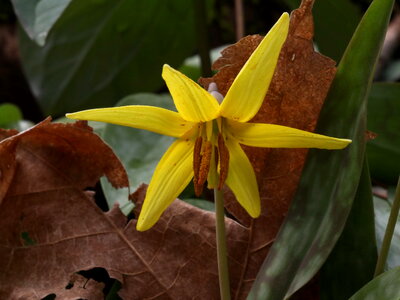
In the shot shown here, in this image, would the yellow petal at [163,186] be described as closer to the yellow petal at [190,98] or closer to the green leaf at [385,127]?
the yellow petal at [190,98]

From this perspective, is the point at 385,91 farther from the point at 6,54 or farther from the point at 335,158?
the point at 6,54

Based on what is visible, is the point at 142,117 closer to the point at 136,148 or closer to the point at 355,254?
the point at 355,254

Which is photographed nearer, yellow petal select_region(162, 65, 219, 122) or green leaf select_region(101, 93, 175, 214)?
yellow petal select_region(162, 65, 219, 122)

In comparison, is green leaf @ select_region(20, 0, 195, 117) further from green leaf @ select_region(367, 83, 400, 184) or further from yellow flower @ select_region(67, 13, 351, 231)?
yellow flower @ select_region(67, 13, 351, 231)

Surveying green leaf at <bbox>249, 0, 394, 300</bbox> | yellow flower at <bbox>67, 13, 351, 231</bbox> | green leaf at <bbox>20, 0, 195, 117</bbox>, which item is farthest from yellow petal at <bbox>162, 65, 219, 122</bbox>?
green leaf at <bbox>20, 0, 195, 117</bbox>

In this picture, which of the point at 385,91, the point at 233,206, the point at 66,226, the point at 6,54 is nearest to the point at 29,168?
the point at 66,226

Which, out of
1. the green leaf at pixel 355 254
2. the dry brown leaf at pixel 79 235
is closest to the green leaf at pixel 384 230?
the green leaf at pixel 355 254

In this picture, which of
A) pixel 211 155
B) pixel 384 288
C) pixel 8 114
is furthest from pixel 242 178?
pixel 8 114
